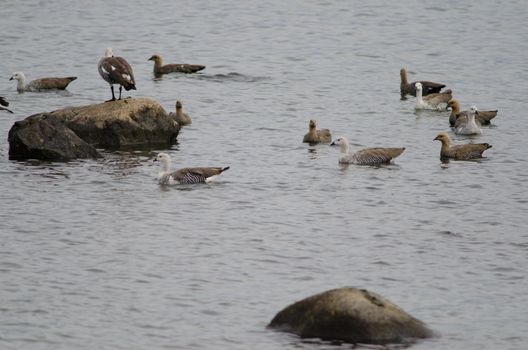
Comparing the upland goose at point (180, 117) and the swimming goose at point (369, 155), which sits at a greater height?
the swimming goose at point (369, 155)

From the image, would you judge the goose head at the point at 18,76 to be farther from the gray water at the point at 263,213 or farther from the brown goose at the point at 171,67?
the brown goose at the point at 171,67

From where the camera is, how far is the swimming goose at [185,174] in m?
22.7

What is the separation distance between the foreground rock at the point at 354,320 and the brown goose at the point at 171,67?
22910 millimetres

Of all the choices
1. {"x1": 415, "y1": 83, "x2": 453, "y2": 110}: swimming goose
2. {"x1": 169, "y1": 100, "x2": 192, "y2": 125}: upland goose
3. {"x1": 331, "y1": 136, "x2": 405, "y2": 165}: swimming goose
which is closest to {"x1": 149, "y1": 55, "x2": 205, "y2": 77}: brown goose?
{"x1": 169, "y1": 100, "x2": 192, "y2": 125}: upland goose

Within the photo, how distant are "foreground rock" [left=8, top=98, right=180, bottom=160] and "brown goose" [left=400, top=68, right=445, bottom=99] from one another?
9.01 m

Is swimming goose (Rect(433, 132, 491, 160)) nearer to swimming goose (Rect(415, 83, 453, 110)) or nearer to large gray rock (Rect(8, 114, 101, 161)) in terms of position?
swimming goose (Rect(415, 83, 453, 110))

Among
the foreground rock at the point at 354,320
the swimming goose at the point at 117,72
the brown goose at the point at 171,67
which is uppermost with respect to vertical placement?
the swimming goose at the point at 117,72

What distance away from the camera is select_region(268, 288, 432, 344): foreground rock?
14.1 metres

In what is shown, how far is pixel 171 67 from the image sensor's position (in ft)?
120

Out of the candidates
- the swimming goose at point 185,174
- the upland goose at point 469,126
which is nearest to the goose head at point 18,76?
the swimming goose at point 185,174

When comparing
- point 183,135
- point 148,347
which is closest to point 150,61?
point 183,135

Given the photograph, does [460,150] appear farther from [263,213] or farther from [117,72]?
[117,72]

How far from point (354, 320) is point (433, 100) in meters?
18.2

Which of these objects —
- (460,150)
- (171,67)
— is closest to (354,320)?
(460,150)
